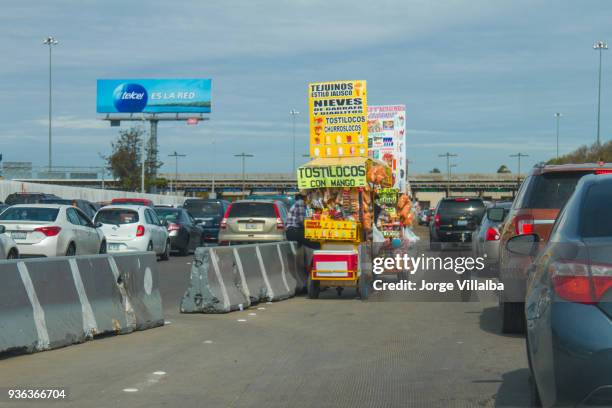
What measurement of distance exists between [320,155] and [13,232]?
296 inches

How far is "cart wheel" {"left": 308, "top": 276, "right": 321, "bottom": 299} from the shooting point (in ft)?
51.5

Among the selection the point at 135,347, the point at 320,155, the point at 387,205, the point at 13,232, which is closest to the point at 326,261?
the point at 320,155

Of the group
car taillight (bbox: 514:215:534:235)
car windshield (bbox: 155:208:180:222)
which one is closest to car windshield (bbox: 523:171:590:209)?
car taillight (bbox: 514:215:534:235)

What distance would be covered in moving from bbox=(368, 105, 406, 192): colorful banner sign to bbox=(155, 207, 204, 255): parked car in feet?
22.7

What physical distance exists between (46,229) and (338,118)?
7.36 meters

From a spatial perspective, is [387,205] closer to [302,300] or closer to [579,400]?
[302,300]

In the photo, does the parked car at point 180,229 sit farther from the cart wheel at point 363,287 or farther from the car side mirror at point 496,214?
the car side mirror at point 496,214

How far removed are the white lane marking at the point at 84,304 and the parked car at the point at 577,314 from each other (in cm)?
629

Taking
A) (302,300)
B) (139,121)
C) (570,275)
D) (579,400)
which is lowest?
(302,300)

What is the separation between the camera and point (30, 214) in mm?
20375

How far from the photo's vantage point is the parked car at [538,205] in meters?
9.91

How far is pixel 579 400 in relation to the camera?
444 cm

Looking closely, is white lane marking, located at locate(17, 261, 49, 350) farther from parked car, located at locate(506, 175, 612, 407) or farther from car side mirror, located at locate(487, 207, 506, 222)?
car side mirror, located at locate(487, 207, 506, 222)

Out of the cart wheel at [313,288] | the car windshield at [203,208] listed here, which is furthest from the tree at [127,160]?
the cart wheel at [313,288]
